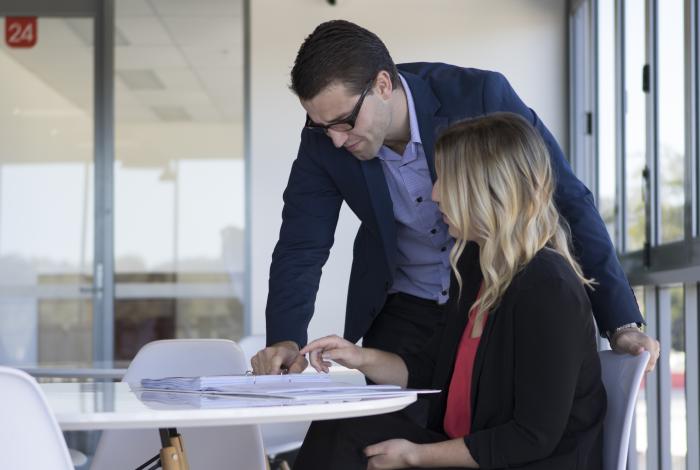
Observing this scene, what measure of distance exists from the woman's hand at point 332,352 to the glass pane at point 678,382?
2.23 m

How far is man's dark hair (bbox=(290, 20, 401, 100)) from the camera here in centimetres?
227

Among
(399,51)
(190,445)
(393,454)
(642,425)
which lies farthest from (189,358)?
(399,51)

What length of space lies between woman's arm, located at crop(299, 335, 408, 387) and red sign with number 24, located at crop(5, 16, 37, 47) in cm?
498

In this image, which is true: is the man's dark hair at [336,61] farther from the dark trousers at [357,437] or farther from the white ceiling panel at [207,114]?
the white ceiling panel at [207,114]

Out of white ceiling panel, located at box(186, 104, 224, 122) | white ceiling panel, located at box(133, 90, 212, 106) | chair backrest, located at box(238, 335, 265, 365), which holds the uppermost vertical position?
white ceiling panel, located at box(133, 90, 212, 106)

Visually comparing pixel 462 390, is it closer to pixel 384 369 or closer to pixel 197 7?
pixel 384 369

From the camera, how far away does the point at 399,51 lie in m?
6.32

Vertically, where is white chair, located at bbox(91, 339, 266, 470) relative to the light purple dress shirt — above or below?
below

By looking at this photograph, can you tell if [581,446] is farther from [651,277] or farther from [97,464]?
[651,277]

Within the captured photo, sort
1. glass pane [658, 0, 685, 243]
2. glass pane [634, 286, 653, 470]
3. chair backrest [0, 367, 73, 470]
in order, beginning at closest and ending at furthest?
chair backrest [0, 367, 73, 470]
glass pane [658, 0, 685, 243]
glass pane [634, 286, 653, 470]

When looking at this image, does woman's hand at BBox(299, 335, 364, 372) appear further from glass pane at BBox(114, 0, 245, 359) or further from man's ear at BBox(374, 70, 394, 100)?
glass pane at BBox(114, 0, 245, 359)

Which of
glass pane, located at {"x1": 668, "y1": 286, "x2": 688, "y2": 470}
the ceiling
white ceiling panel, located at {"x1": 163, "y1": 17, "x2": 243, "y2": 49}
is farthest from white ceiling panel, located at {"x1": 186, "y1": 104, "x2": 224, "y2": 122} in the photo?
glass pane, located at {"x1": 668, "y1": 286, "x2": 688, "y2": 470}

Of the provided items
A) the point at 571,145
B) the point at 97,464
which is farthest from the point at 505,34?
the point at 97,464

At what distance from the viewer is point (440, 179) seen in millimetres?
1920
